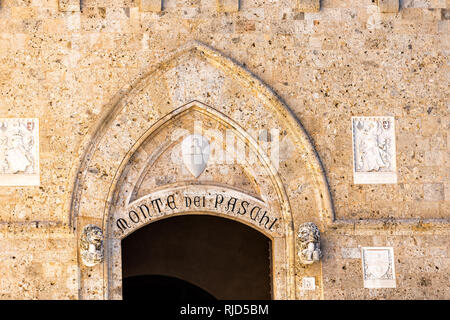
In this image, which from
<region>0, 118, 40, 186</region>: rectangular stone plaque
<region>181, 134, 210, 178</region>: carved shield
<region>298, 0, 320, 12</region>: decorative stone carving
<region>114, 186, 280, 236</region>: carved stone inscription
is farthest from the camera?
<region>298, 0, 320, 12</region>: decorative stone carving

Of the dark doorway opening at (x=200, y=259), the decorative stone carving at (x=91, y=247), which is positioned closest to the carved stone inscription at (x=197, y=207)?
the decorative stone carving at (x=91, y=247)

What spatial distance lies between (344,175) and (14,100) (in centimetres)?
442

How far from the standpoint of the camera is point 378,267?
1232cm

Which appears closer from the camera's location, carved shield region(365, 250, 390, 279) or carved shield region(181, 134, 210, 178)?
carved shield region(365, 250, 390, 279)

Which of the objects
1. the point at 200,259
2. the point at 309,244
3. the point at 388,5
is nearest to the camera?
the point at 309,244

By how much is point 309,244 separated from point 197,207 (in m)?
1.54

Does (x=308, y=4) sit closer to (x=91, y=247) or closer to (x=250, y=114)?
(x=250, y=114)

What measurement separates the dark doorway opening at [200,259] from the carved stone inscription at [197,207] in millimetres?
4109

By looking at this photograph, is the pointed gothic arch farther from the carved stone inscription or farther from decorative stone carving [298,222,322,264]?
decorative stone carving [298,222,322,264]

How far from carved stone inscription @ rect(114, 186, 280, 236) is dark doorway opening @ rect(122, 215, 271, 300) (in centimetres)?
411

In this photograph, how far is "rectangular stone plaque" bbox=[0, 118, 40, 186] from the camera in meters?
12.0

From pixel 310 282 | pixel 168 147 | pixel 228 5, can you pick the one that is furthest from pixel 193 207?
pixel 228 5

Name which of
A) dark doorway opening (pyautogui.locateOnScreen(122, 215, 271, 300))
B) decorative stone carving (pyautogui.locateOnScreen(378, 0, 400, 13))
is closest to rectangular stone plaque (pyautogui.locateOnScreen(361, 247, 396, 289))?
decorative stone carving (pyautogui.locateOnScreen(378, 0, 400, 13))
